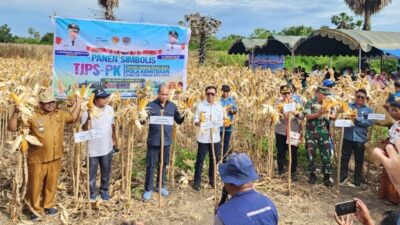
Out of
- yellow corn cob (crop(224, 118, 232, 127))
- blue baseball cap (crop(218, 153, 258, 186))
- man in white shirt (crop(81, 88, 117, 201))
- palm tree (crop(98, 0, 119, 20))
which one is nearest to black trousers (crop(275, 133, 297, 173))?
yellow corn cob (crop(224, 118, 232, 127))

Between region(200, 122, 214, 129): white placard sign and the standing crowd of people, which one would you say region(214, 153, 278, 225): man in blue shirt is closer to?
the standing crowd of people

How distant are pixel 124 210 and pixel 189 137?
4.05 m

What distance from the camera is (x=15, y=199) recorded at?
5.52 m

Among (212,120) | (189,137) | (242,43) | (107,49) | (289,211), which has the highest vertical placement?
(242,43)

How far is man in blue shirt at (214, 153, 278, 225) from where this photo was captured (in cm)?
275

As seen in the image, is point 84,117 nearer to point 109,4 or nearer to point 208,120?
point 208,120

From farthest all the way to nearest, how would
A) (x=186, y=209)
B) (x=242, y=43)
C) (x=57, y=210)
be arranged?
1. (x=242, y=43)
2. (x=186, y=209)
3. (x=57, y=210)

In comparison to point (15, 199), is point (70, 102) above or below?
above

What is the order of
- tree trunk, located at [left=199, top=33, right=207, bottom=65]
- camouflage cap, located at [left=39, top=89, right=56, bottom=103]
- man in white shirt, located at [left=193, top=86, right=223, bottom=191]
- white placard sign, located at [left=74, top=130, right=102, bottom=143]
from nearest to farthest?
white placard sign, located at [left=74, top=130, right=102, bottom=143], camouflage cap, located at [left=39, top=89, right=56, bottom=103], man in white shirt, located at [left=193, top=86, right=223, bottom=191], tree trunk, located at [left=199, top=33, right=207, bottom=65]

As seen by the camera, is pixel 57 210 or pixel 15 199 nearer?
pixel 15 199

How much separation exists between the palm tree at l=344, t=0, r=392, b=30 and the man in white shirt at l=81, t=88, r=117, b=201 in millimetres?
32113

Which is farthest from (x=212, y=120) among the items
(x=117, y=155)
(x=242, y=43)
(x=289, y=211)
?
(x=242, y=43)

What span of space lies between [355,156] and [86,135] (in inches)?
178

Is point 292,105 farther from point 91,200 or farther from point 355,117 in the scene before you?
point 91,200
